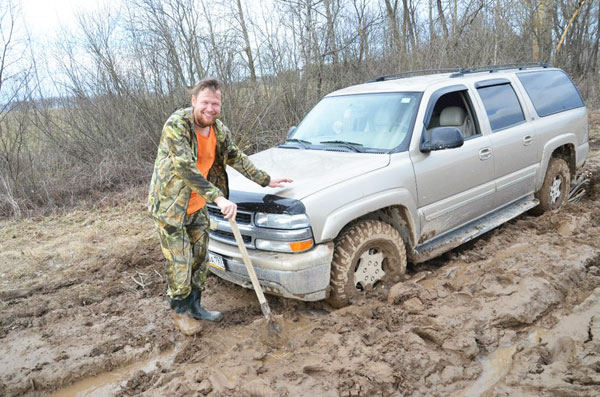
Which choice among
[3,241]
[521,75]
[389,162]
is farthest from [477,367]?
[3,241]

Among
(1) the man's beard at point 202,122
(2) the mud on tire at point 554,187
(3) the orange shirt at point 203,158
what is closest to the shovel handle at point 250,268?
(3) the orange shirt at point 203,158

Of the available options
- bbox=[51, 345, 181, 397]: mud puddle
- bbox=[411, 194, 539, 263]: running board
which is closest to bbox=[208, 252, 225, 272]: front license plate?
bbox=[51, 345, 181, 397]: mud puddle

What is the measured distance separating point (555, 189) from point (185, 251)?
4.84 metres

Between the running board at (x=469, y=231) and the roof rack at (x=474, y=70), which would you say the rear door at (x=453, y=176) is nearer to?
the running board at (x=469, y=231)

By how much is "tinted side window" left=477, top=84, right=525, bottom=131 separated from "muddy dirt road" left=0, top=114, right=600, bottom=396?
126 centimetres

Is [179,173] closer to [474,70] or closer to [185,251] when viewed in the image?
[185,251]

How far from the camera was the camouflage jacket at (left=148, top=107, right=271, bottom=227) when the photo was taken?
3277 mm

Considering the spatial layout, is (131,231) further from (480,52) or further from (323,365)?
(480,52)

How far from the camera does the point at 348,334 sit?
133 inches

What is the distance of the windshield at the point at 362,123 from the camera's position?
4320 mm

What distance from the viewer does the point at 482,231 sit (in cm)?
489

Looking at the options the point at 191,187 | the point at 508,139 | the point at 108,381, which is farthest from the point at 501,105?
the point at 108,381

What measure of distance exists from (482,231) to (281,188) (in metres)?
2.38

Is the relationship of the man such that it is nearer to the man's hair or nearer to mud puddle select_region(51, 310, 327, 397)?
the man's hair
